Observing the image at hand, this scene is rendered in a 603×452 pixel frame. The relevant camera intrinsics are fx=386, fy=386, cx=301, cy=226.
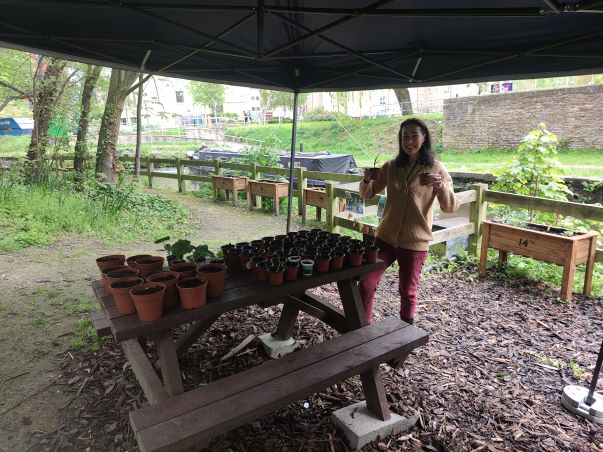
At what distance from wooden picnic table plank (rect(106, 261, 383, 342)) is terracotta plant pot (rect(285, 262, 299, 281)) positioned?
29 mm

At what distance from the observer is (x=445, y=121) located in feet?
63.3

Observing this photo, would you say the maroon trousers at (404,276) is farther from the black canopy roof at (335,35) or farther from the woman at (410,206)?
the black canopy roof at (335,35)

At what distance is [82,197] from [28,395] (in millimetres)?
5856

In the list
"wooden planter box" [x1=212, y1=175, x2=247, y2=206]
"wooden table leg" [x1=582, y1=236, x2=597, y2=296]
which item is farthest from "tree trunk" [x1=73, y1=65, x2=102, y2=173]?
"wooden table leg" [x1=582, y1=236, x2=597, y2=296]

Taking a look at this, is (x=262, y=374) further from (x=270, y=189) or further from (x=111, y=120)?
(x=111, y=120)

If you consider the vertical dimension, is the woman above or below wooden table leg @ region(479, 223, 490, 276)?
above

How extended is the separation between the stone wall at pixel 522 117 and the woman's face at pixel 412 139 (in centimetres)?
1664

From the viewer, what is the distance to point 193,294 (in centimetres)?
186

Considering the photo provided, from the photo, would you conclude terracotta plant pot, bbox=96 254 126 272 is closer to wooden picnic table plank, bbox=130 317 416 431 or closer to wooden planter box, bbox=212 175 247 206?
wooden picnic table plank, bbox=130 317 416 431

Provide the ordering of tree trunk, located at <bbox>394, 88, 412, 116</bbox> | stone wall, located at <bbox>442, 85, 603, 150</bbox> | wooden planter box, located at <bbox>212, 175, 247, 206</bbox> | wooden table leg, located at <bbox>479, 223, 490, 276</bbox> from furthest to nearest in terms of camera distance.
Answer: tree trunk, located at <bbox>394, 88, 412, 116</bbox> < stone wall, located at <bbox>442, 85, 603, 150</bbox> < wooden planter box, located at <bbox>212, 175, 247, 206</bbox> < wooden table leg, located at <bbox>479, 223, 490, 276</bbox>

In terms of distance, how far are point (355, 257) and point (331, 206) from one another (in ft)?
11.2

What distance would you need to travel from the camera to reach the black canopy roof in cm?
239

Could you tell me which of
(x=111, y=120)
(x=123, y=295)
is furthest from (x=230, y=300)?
(x=111, y=120)

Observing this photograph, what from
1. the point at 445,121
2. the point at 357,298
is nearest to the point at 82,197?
the point at 357,298
